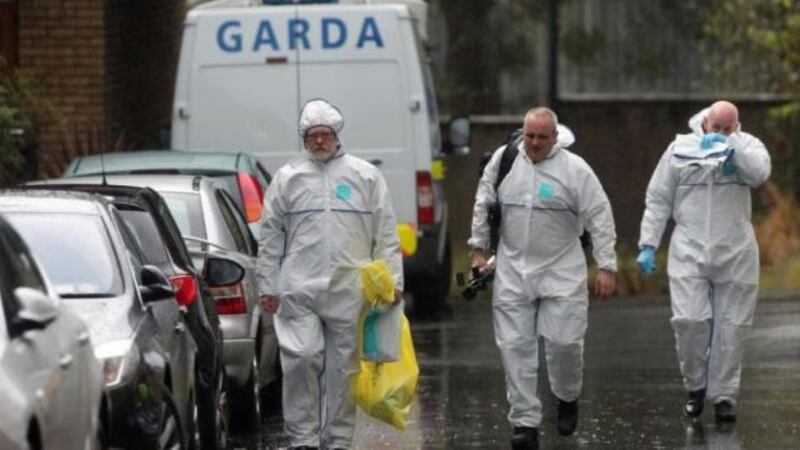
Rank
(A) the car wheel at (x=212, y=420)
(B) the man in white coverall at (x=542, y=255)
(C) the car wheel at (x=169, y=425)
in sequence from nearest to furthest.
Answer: (C) the car wheel at (x=169, y=425) → (A) the car wheel at (x=212, y=420) → (B) the man in white coverall at (x=542, y=255)

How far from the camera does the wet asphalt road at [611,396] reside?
1350 centimetres

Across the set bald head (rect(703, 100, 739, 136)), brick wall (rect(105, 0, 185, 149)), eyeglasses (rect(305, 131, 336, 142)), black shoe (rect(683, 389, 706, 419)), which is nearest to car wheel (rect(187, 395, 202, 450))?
eyeglasses (rect(305, 131, 336, 142))

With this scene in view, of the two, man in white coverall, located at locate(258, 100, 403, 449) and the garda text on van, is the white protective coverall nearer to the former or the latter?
man in white coverall, located at locate(258, 100, 403, 449)

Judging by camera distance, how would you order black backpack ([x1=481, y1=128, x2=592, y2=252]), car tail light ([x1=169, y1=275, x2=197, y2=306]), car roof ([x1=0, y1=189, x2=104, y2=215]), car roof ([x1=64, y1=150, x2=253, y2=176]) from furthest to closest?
1. car roof ([x1=64, y1=150, x2=253, y2=176])
2. black backpack ([x1=481, y1=128, x2=592, y2=252])
3. car tail light ([x1=169, y1=275, x2=197, y2=306])
4. car roof ([x1=0, y1=189, x2=104, y2=215])

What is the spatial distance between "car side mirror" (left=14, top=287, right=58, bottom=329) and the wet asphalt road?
5.21m

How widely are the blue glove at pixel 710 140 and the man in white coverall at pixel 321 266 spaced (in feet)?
8.19

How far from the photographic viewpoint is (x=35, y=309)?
8.12m

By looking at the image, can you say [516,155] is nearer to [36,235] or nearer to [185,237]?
[185,237]

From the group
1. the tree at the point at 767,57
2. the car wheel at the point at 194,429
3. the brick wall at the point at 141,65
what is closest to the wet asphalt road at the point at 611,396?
the car wheel at the point at 194,429

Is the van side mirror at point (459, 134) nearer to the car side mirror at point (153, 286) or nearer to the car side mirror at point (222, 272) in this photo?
the car side mirror at point (222, 272)

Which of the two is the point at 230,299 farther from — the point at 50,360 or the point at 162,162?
the point at 50,360

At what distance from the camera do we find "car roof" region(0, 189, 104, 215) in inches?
429

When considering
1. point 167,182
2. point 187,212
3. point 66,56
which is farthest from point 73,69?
point 187,212

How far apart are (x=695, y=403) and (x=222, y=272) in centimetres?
312
